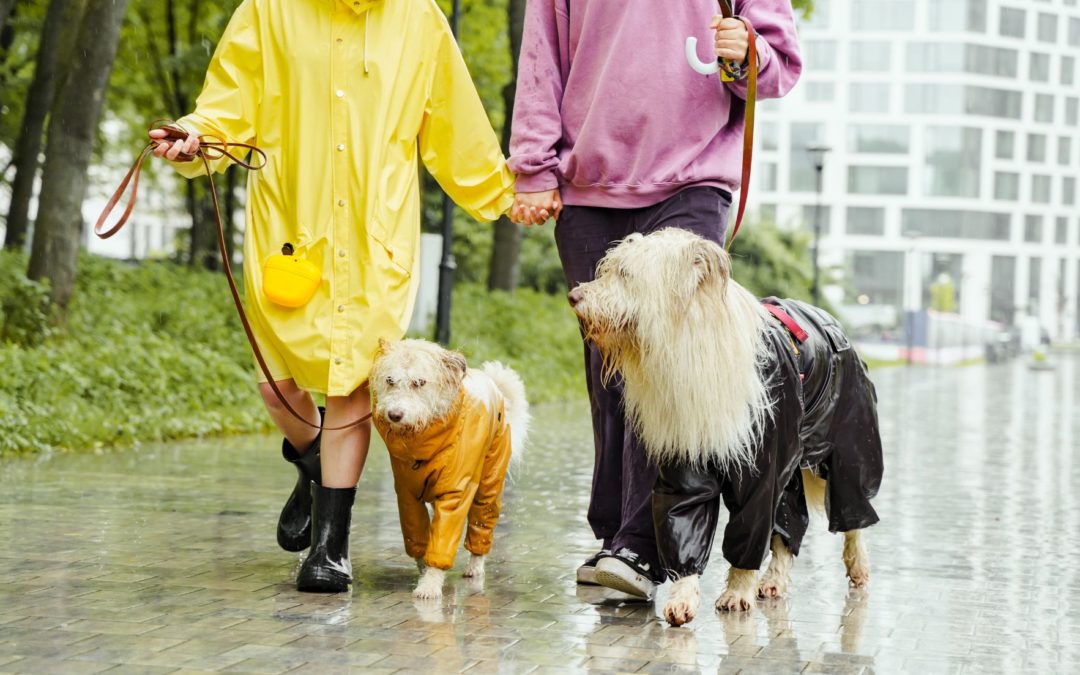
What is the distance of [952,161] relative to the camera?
4200 inches

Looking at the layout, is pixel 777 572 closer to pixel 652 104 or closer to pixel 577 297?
pixel 577 297

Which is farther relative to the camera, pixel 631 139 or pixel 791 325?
pixel 631 139

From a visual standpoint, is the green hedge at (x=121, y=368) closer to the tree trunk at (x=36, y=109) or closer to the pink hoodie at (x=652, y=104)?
the tree trunk at (x=36, y=109)

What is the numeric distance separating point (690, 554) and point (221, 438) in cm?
790

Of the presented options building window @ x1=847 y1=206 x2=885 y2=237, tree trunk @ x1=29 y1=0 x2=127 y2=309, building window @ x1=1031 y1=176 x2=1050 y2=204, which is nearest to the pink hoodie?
tree trunk @ x1=29 y1=0 x2=127 y2=309

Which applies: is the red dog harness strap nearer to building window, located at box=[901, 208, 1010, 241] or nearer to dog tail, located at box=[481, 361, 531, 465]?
dog tail, located at box=[481, 361, 531, 465]

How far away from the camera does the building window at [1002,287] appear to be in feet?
351

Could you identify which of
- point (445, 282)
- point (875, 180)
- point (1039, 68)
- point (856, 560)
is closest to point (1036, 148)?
point (1039, 68)

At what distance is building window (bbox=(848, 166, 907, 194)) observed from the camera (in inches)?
4183

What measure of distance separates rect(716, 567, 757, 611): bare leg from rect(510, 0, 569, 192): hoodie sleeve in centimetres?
167

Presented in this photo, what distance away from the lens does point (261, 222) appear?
5.43 metres

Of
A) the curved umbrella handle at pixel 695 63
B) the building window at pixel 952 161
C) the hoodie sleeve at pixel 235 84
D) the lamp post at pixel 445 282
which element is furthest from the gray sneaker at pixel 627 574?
the building window at pixel 952 161

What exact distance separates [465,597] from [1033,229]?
368 feet

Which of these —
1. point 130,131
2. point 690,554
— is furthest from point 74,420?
point 130,131
